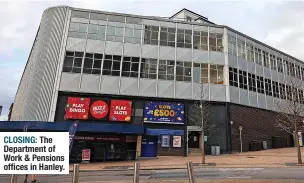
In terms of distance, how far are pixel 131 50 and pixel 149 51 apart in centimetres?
208

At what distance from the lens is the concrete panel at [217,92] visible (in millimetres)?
30812

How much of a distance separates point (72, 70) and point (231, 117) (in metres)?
18.5

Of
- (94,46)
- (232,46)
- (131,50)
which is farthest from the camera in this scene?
(232,46)

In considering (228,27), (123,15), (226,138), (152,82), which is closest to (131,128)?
(152,82)

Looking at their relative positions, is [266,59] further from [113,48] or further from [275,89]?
[113,48]

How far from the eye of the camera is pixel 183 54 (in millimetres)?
31656

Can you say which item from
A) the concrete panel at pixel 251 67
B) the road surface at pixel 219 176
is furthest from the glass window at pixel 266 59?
the road surface at pixel 219 176

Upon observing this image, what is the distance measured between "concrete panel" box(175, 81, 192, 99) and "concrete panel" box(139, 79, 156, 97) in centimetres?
265

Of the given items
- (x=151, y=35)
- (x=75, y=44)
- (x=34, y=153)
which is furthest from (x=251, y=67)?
(x=34, y=153)

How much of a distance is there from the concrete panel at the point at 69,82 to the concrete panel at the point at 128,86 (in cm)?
471

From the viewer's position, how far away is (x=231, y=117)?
30.8m

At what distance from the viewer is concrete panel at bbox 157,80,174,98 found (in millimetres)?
29719

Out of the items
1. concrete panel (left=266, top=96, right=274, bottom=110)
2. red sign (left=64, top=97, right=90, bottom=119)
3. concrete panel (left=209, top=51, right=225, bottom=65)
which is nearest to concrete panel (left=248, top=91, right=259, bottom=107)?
concrete panel (left=266, top=96, right=274, bottom=110)

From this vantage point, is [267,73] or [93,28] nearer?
[93,28]
